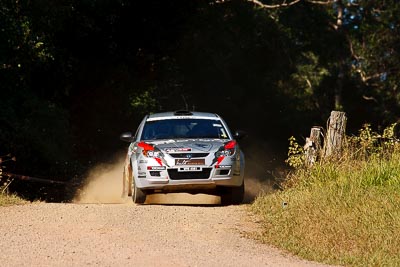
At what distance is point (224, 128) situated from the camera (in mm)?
17266

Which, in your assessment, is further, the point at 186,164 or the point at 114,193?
the point at 114,193

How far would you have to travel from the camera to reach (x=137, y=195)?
16484 mm

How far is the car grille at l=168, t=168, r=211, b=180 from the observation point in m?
16.0

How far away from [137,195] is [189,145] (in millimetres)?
1237

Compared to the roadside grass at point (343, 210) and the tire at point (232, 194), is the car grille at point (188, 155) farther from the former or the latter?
the roadside grass at point (343, 210)

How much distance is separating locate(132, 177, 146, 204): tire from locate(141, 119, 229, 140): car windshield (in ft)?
3.02

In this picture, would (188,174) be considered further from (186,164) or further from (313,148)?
(313,148)

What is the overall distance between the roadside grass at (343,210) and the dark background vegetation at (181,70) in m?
10.1

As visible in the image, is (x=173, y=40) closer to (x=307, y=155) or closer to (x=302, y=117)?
(x=307, y=155)

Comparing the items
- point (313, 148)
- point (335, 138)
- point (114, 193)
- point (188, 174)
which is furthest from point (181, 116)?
point (114, 193)

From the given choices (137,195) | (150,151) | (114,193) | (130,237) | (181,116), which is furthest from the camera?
(114,193)

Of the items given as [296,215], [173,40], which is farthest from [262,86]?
[296,215]

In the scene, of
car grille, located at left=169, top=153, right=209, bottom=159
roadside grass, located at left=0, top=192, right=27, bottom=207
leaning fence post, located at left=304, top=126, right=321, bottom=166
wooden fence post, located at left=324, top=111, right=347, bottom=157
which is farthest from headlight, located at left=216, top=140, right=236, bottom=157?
roadside grass, located at left=0, top=192, right=27, bottom=207

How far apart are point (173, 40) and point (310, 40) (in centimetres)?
2534
